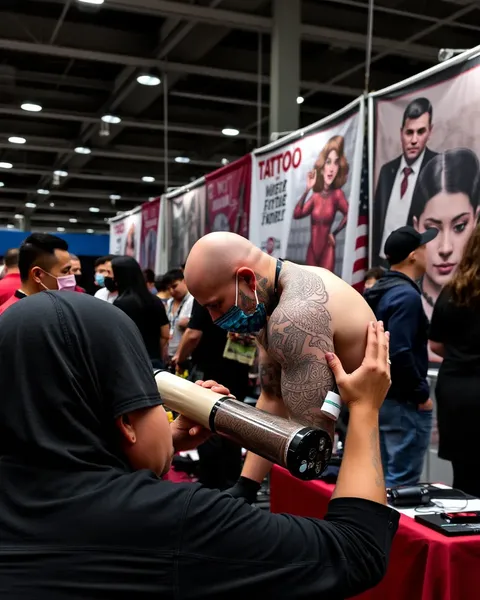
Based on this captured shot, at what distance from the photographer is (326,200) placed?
4754 millimetres

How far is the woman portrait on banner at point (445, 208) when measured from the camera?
11.3 ft

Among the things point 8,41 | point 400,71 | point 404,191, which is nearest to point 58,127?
point 8,41

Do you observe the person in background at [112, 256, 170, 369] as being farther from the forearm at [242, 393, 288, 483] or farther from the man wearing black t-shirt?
the forearm at [242, 393, 288, 483]

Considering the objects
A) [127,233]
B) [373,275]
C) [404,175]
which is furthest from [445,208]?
[127,233]

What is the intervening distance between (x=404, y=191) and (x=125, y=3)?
156 inches

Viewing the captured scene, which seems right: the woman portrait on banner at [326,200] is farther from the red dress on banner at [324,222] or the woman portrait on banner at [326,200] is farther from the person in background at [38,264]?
the person in background at [38,264]

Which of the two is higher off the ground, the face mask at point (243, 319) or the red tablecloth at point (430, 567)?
the face mask at point (243, 319)

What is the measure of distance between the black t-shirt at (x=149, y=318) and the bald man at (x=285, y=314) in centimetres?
248

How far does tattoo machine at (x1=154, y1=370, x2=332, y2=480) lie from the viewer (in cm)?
110

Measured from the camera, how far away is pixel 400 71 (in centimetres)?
927

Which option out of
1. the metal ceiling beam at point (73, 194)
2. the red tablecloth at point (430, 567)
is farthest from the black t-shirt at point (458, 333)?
the metal ceiling beam at point (73, 194)

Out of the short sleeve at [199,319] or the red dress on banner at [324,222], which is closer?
the short sleeve at [199,319]

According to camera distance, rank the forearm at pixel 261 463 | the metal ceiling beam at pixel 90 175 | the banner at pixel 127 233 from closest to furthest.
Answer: the forearm at pixel 261 463, the banner at pixel 127 233, the metal ceiling beam at pixel 90 175

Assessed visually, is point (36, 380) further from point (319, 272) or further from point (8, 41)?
point (8, 41)
